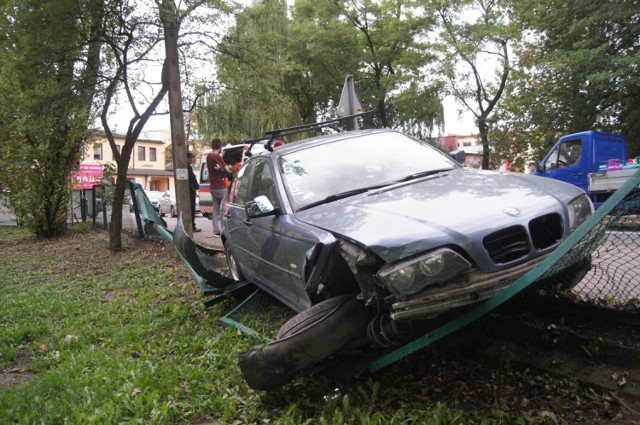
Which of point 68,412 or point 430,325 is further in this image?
point 68,412

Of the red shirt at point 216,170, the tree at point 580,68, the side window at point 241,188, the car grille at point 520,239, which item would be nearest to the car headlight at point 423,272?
the car grille at point 520,239

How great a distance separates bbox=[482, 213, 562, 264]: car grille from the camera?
110 inches

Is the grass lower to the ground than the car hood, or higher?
lower

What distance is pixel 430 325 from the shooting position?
2980 millimetres

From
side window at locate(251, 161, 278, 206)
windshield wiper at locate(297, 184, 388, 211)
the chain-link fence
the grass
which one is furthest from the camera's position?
side window at locate(251, 161, 278, 206)

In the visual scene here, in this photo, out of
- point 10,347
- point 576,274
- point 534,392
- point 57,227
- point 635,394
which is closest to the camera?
point 635,394

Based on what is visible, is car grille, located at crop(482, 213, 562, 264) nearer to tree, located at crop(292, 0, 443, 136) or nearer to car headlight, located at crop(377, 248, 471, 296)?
car headlight, located at crop(377, 248, 471, 296)

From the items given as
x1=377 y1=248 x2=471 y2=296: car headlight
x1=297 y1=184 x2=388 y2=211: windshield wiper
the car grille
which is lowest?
A: x1=377 y1=248 x2=471 y2=296: car headlight

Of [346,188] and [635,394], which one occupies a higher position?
[346,188]

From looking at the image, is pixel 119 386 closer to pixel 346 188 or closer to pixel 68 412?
pixel 68 412

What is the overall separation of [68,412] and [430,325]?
2.52 m

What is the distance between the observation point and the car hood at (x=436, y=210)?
2.70 m

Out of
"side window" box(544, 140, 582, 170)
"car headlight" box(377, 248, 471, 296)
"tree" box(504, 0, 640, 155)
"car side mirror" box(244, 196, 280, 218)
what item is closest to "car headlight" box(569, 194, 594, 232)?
"car headlight" box(377, 248, 471, 296)

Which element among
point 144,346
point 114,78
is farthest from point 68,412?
point 114,78
